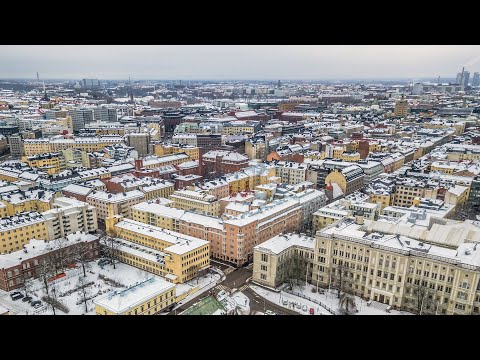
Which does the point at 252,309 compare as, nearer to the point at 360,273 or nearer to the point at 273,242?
the point at 273,242

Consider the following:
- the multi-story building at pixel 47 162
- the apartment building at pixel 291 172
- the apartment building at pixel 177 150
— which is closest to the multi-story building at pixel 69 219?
the multi-story building at pixel 47 162

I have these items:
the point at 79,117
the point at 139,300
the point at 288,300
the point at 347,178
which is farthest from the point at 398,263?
the point at 79,117

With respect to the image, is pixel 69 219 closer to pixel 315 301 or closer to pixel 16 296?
pixel 16 296

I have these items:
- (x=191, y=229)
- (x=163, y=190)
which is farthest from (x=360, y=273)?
(x=163, y=190)

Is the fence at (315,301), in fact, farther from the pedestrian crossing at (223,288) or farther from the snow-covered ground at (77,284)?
Answer: the snow-covered ground at (77,284)

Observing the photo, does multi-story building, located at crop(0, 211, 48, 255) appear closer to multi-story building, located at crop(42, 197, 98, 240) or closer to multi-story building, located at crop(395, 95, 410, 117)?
multi-story building, located at crop(42, 197, 98, 240)
